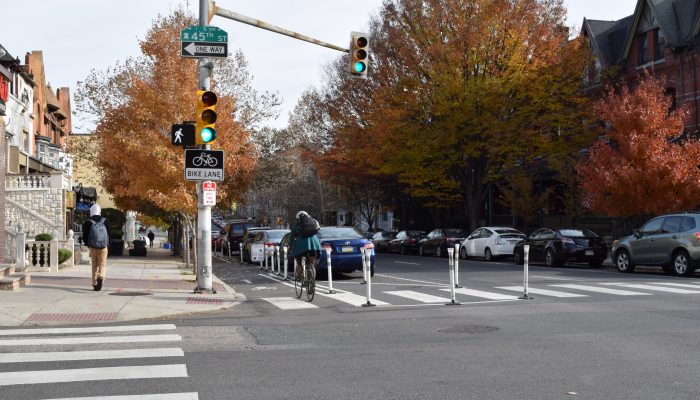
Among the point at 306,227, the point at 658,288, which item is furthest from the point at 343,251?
the point at 658,288

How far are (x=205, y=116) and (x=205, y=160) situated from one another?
1.04 m

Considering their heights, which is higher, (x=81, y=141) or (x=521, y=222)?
(x=81, y=141)

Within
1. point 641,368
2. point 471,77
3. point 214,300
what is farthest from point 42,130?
point 641,368

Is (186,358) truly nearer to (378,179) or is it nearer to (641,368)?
(641,368)

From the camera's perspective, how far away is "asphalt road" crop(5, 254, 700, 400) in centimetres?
659

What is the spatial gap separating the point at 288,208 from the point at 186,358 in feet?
204

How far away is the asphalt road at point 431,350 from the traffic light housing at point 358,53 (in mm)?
4843

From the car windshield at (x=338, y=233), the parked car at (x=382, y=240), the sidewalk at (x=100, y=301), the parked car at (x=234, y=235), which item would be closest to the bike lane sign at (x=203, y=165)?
the sidewalk at (x=100, y=301)

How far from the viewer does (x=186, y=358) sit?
8227 millimetres

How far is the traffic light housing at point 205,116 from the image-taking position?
15.0m

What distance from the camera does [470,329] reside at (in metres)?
10.3

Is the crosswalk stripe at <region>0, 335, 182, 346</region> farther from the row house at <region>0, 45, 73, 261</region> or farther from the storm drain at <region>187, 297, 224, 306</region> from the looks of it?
the row house at <region>0, 45, 73, 261</region>

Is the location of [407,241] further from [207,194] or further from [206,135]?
[206,135]

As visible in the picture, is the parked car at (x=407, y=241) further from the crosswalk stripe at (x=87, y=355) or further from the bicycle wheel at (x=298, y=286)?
the crosswalk stripe at (x=87, y=355)
